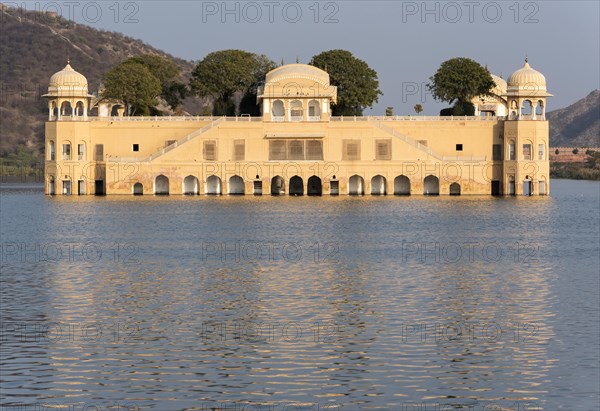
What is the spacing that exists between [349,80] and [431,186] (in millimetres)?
12703

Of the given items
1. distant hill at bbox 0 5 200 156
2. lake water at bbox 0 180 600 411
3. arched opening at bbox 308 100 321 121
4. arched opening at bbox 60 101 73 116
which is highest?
distant hill at bbox 0 5 200 156

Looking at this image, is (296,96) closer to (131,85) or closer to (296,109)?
(296,109)

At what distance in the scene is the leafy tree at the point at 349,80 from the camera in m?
96.8

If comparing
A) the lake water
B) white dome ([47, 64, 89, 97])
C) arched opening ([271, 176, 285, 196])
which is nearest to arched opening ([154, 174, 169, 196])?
arched opening ([271, 176, 285, 196])

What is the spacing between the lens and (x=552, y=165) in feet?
569

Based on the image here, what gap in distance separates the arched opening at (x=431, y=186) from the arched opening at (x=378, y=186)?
2781mm

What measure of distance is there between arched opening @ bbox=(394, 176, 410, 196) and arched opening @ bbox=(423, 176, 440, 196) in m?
1.19

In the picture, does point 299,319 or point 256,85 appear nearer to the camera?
point 299,319

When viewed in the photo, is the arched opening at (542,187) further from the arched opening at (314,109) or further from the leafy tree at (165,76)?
the leafy tree at (165,76)

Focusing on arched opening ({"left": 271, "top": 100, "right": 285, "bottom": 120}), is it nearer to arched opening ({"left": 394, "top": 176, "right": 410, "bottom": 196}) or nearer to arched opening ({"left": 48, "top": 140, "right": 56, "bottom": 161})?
arched opening ({"left": 394, "top": 176, "right": 410, "bottom": 196})

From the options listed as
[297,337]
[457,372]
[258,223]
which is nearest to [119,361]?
[297,337]

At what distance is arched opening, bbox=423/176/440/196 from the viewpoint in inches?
3465
